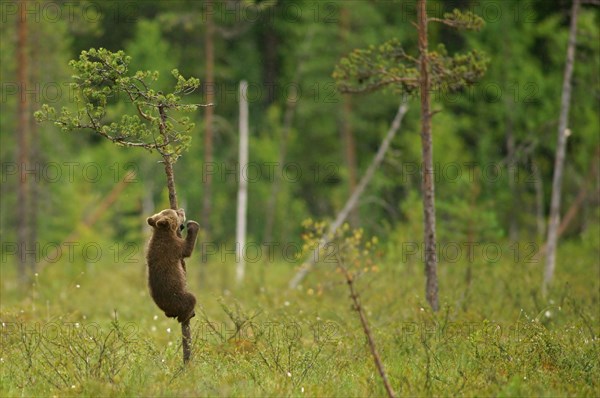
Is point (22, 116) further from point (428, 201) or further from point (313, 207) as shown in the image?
point (313, 207)

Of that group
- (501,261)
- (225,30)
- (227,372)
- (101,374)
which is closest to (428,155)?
(227,372)

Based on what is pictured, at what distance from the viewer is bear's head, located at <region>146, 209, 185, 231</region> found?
974 cm

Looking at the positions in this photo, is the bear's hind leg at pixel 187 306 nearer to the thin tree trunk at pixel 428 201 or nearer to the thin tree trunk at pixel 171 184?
the thin tree trunk at pixel 171 184

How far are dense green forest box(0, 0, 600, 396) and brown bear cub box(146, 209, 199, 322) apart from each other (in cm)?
91

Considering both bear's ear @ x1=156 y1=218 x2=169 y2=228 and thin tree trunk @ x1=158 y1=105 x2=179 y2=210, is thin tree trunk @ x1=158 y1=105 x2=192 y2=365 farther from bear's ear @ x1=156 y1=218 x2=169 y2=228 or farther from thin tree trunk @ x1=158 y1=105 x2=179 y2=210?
bear's ear @ x1=156 y1=218 x2=169 y2=228

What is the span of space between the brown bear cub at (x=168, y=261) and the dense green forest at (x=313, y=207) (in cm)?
91

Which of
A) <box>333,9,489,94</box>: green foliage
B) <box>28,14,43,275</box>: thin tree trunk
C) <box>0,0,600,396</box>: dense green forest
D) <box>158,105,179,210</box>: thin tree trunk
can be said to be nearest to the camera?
<box>158,105,179,210</box>: thin tree trunk

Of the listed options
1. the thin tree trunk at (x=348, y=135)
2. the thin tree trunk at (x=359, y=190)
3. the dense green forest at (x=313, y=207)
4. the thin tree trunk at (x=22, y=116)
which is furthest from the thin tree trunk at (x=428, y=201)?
the thin tree trunk at (x=348, y=135)

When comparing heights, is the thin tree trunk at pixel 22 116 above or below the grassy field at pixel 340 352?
above

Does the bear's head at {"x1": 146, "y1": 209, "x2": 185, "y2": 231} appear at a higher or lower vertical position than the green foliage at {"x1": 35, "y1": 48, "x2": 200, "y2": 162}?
lower

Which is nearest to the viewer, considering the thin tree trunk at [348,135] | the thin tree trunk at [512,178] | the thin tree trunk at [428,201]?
the thin tree trunk at [428,201]

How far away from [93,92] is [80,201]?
73.6 ft

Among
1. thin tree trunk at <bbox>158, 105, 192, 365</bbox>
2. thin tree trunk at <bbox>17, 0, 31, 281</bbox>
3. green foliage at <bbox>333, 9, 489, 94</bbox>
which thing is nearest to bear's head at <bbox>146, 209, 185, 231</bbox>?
thin tree trunk at <bbox>158, 105, 192, 365</bbox>

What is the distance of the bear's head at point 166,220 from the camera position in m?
9.74
